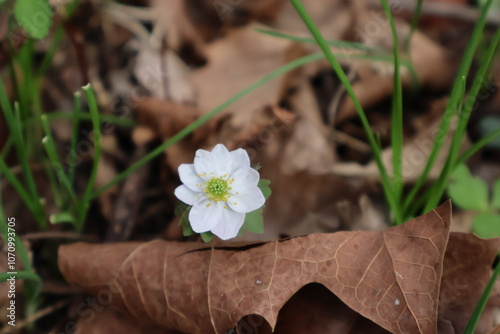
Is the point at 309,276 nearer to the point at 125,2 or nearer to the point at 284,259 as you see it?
the point at 284,259

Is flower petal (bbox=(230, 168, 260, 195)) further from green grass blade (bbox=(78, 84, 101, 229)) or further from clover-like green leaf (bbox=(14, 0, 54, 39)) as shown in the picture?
clover-like green leaf (bbox=(14, 0, 54, 39))

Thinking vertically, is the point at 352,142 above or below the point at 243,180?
below

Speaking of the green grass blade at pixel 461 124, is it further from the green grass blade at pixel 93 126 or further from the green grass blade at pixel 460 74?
the green grass blade at pixel 93 126

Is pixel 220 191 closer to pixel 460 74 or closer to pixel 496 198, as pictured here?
pixel 460 74

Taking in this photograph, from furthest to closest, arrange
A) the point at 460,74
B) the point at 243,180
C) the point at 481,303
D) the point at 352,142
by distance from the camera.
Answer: the point at 352,142 < the point at 460,74 < the point at 243,180 < the point at 481,303

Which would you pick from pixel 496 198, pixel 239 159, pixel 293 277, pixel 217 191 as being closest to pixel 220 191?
pixel 217 191

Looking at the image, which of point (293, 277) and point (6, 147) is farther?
point (6, 147)

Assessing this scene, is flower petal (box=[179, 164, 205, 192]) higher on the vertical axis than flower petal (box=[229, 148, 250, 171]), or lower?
lower

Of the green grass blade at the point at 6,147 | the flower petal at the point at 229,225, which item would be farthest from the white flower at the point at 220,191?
the green grass blade at the point at 6,147

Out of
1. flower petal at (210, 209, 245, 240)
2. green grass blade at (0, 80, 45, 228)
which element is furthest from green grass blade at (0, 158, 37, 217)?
flower petal at (210, 209, 245, 240)
